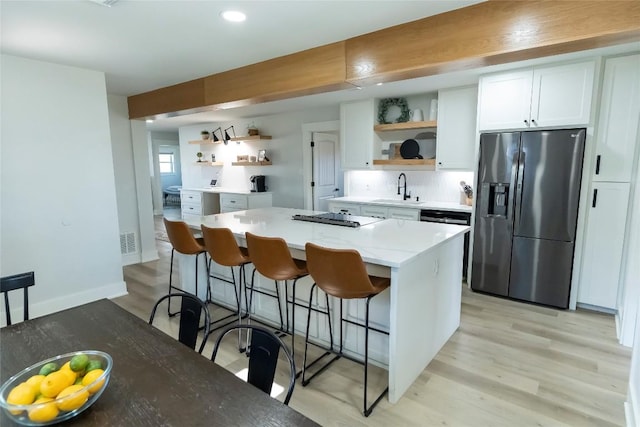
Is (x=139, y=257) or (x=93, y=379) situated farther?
(x=139, y=257)

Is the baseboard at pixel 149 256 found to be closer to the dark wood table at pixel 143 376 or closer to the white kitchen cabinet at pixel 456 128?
the dark wood table at pixel 143 376

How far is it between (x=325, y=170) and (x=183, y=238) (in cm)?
381

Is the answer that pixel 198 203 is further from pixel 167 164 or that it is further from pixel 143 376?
pixel 143 376

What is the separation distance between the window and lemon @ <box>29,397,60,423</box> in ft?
37.9

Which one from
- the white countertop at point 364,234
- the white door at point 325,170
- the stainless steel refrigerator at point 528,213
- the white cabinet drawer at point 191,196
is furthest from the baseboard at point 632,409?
the white cabinet drawer at point 191,196

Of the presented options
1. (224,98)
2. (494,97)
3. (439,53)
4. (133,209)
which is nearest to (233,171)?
(133,209)

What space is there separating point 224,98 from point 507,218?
314 cm

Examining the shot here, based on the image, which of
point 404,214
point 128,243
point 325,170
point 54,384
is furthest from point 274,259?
point 325,170

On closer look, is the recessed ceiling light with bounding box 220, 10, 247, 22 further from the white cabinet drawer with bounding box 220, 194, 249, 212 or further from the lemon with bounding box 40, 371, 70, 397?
the white cabinet drawer with bounding box 220, 194, 249, 212

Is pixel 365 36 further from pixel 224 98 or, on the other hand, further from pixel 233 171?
pixel 233 171

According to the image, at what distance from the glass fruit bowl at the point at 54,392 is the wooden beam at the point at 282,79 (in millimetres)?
2377

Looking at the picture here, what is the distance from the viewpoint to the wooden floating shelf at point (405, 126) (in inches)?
172

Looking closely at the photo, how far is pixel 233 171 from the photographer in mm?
7590

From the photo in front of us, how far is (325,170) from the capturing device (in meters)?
6.38
